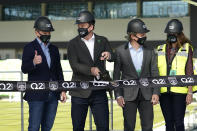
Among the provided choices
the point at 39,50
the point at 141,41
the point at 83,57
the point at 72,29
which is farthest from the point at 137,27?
the point at 72,29

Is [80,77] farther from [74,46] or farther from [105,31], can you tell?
[105,31]

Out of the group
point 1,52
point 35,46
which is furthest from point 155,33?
point 35,46

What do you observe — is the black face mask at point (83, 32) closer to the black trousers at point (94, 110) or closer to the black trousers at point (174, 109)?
the black trousers at point (94, 110)

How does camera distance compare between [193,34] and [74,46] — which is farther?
[193,34]

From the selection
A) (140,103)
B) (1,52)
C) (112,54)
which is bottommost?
(1,52)

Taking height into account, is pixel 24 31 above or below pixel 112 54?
below

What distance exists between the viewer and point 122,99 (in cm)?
720

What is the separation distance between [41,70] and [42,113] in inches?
22.9

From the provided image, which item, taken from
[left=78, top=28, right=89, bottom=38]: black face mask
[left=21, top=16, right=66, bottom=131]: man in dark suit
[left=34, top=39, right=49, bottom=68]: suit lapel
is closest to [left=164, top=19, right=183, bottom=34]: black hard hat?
[left=78, top=28, right=89, bottom=38]: black face mask

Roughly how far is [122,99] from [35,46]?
4.55ft

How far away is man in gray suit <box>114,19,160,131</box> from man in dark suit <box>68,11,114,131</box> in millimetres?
226

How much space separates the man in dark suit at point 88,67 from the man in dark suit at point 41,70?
1.46ft

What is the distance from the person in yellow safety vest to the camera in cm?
757

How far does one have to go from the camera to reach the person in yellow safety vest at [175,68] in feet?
24.8
